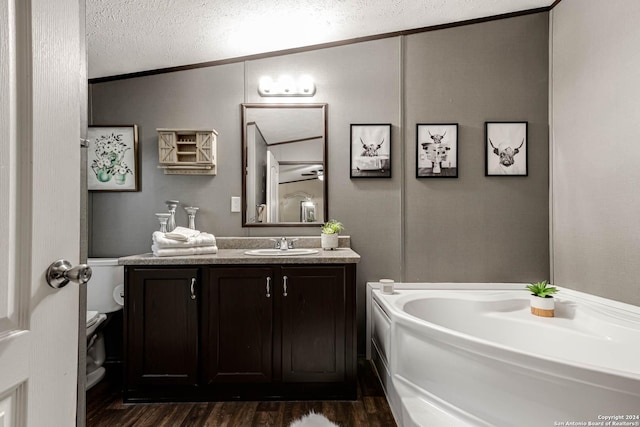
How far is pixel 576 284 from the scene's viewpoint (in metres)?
2.29

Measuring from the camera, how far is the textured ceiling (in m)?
2.01

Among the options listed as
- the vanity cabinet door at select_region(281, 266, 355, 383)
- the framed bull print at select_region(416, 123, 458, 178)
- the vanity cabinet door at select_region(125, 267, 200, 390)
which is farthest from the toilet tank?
the framed bull print at select_region(416, 123, 458, 178)

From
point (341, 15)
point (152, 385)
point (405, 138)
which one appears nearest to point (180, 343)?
point (152, 385)

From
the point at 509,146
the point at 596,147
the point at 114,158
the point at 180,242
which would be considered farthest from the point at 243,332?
the point at 596,147

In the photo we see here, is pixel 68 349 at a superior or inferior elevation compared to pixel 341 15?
inferior

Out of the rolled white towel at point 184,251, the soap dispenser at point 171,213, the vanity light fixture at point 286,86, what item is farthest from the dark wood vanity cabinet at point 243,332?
the vanity light fixture at point 286,86

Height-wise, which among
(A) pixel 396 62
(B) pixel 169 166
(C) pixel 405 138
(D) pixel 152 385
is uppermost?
(A) pixel 396 62

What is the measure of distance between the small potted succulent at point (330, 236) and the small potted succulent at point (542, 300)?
52.8 inches

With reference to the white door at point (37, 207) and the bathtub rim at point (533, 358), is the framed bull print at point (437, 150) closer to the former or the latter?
the bathtub rim at point (533, 358)

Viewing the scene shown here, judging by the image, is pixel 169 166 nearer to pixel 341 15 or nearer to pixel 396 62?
pixel 341 15

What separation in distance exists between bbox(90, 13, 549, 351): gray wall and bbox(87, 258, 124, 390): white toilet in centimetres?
27

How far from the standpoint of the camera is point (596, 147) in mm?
2078

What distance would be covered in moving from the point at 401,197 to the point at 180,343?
1.81m

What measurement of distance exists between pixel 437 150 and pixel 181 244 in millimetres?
1938
